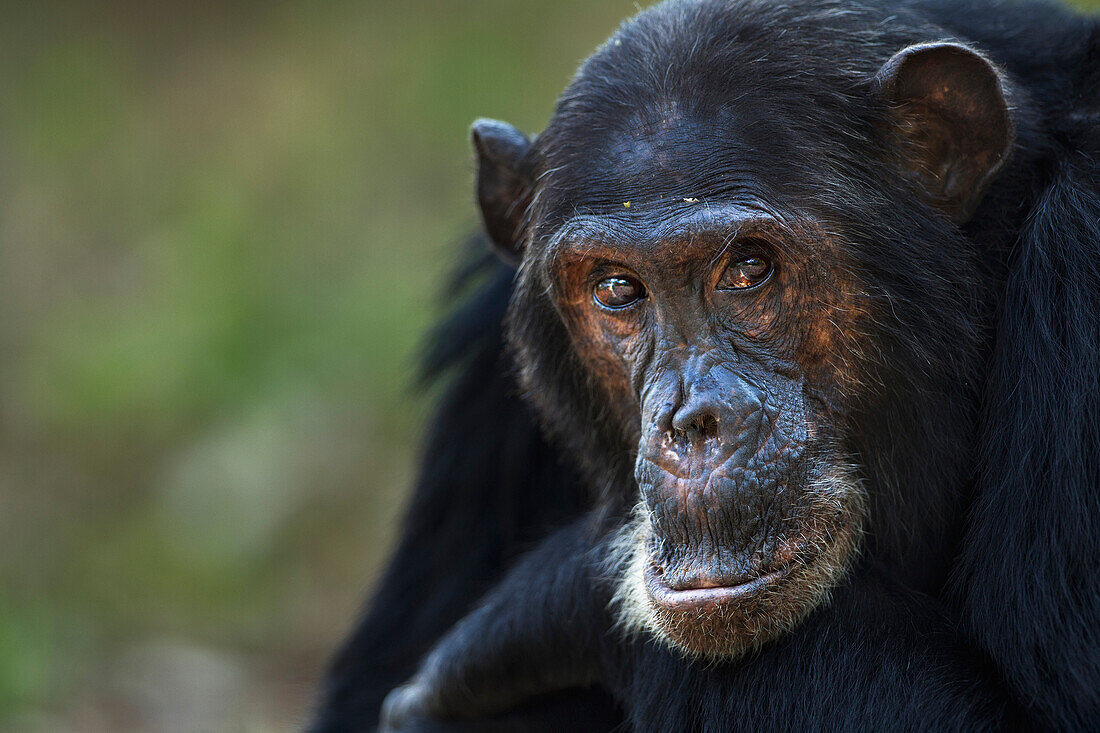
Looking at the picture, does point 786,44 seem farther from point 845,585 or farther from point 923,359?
point 845,585

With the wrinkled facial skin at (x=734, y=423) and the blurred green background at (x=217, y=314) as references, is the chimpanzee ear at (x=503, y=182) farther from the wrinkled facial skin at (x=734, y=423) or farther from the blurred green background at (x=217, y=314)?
the blurred green background at (x=217, y=314)

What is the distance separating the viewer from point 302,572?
8.65 meters

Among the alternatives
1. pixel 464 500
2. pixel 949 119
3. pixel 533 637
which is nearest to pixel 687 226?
pixel 949 119

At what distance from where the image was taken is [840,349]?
3621mm

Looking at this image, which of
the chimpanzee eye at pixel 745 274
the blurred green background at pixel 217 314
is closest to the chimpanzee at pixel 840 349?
the chimpanzee eye at pixel 745 274

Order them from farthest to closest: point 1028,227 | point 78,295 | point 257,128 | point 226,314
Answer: point 257,128, point 78,295, point 226,314, point 1028,227

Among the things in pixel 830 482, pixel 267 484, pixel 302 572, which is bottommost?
pixel 302 572

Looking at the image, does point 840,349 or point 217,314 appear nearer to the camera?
Answer: point 840,349

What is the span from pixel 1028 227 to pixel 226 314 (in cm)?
673

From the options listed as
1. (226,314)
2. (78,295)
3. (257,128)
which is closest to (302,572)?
(226,314)

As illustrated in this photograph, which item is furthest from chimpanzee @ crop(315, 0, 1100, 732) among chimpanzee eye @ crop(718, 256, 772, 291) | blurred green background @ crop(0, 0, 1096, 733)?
blurred green background @ crop(0, 0, 1096, 733)

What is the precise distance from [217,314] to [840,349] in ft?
21.4

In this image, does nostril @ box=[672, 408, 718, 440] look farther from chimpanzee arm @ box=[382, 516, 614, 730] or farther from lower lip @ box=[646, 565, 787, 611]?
chimpanzee arm @ box=[382, 516, 614, 730]

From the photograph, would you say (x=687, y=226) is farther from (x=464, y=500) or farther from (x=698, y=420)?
(x=464, y=500)
